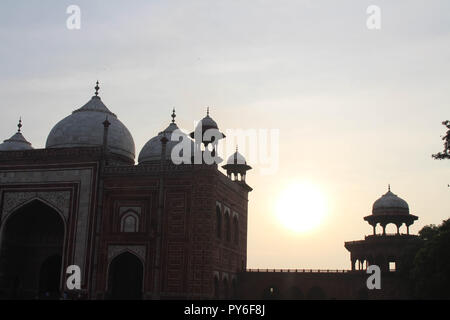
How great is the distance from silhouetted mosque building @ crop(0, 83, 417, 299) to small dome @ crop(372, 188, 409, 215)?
162 centimetres

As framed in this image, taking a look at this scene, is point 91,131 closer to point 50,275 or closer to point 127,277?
point 50,275

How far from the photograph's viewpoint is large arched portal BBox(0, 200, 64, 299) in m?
27.7

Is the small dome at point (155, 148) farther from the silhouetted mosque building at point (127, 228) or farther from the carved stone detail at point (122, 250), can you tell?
the carved stone detail at point (122, 250)

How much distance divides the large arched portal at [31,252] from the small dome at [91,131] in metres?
3.62

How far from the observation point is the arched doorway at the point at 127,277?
86.0 ft

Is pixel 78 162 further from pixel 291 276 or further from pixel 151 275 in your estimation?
pixel 291 276

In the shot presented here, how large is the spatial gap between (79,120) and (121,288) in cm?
882

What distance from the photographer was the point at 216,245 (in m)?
26.1

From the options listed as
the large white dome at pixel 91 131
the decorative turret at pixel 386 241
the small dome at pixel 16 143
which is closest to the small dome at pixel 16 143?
the small dome at pixel 16 143

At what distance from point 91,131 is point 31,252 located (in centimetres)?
641

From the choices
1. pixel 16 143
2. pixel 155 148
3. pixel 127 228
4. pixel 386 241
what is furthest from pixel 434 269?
pixel 16 143

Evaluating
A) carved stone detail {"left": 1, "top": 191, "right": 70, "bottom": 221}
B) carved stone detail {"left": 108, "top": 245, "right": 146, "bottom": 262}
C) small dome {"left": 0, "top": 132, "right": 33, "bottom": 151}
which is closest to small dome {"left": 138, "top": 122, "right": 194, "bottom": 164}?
carved stone detail {"left": 1, "top": 191, "right": 70, "bottom": 221}

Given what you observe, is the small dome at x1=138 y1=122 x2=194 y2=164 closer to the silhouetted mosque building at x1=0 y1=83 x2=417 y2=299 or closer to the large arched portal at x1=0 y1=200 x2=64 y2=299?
the silhouetted mosque building at x1=0 y1=83 x2=417 y2=299
